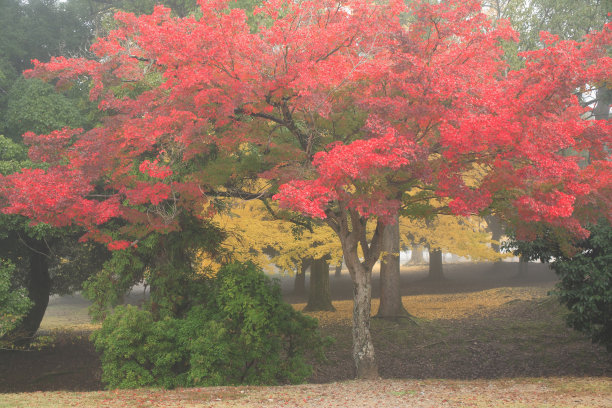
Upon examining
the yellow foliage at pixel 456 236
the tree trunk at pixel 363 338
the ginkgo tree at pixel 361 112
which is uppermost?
the ginkgo tree at pixel 361 112

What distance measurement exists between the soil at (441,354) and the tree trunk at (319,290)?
4.93ft

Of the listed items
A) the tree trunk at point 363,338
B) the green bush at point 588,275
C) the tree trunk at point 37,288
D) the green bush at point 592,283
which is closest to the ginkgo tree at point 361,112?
the tree trunk at point 363,338

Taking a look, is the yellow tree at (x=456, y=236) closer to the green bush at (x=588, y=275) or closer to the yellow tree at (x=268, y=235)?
the yellow tree at (x=268, y=235)

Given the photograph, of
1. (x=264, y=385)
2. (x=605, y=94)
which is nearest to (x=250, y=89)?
(x=264, y=385)

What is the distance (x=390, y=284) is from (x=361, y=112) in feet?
30.9

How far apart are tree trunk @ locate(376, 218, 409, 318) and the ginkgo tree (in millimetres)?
7257

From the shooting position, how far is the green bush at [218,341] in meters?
10.2

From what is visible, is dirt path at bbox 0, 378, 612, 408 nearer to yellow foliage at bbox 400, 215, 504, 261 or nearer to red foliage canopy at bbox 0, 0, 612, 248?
red foliage canopy at bbox 0, 0, 612, 248

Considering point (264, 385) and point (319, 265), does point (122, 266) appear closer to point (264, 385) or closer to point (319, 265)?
point (264, 385)

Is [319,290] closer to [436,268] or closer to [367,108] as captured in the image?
[367,108]

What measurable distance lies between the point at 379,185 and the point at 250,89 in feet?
9.72

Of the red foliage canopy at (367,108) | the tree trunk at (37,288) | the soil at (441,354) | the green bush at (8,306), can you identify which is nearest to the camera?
the red foliage canopy at (367,108)

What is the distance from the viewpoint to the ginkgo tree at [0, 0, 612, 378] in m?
8.72

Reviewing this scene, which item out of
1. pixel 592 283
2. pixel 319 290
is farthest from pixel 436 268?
pixel 592 283
